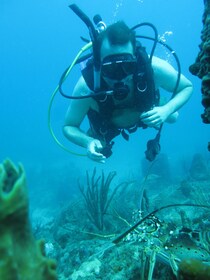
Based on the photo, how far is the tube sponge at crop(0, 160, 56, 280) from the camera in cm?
123

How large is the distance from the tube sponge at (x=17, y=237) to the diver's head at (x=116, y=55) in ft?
10.1

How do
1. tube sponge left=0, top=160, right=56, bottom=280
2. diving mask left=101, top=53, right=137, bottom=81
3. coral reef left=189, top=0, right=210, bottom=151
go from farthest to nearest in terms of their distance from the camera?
diving mask left=101, top=53, right=137, bottom=81, coral reef left=189, top=0, right=210, bottom=151, tube sponge left=0, top=160, right=56, bottom=280

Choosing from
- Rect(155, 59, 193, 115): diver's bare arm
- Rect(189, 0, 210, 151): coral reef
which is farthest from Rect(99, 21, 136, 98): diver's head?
Rect(189, 0, 210, 151): coral reef

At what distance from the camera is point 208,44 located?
2.68 meters

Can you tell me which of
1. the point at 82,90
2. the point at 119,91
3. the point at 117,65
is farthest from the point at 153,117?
the point at 82,90

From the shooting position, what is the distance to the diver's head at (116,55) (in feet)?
13.5

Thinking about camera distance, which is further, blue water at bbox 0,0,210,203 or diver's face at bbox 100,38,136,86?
blue water at bbox 0,0,210,203

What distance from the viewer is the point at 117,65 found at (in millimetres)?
4121

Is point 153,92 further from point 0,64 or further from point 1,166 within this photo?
point 0,64

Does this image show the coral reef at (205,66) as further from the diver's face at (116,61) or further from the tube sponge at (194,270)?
the tube sponge at (194,270)

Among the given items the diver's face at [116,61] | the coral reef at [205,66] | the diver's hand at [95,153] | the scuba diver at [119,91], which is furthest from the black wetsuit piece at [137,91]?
the coral reef at [205,66]

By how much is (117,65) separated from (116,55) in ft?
0.51

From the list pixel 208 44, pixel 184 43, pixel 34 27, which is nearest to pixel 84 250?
pixel 208 44

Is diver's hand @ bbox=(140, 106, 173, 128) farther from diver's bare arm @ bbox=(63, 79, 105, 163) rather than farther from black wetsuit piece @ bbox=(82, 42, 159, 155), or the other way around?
diver's bare arm @ bbox=(63, 79, 105, 163)
